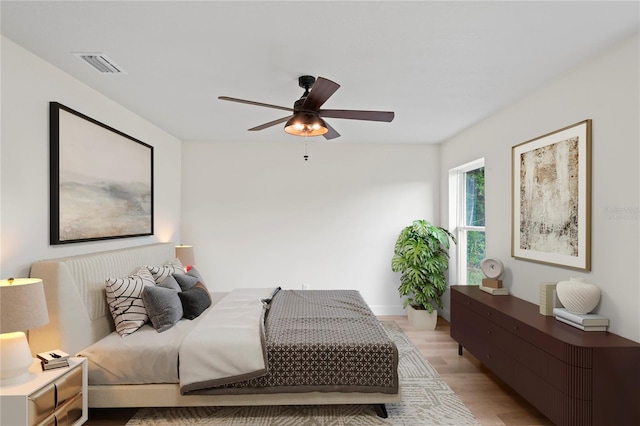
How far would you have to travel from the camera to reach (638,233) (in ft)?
7.40

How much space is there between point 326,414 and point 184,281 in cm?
180

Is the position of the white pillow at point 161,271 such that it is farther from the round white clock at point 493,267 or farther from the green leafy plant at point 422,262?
the round white clock at point 493,267

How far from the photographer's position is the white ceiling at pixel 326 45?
200 centimetres

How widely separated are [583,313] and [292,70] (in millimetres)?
2668

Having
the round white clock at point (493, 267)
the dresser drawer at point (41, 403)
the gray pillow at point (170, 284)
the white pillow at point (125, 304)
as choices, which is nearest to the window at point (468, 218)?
the round white clock at point (493, 267)

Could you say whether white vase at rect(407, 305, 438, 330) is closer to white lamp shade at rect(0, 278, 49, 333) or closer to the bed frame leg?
the bed frame leg

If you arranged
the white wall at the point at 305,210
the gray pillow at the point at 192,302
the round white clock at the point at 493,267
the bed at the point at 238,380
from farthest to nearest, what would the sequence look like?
the white wall at the point at 305,210 → the round white clock at the point at 493,267 → the gray pillow at the point at 192,302 → the bed at the point at 238,380

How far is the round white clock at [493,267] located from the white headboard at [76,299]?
11.4 ft

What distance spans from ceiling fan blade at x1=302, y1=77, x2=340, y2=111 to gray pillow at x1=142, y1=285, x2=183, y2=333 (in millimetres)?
1908

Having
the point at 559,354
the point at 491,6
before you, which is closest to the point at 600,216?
the point at 559,354

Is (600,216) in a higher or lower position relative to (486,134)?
lower

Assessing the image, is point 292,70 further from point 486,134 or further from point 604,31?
point 486,134

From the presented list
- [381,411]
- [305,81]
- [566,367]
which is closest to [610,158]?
[566,367]

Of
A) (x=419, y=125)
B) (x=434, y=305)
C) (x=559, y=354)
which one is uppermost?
(x=419, y=125)
